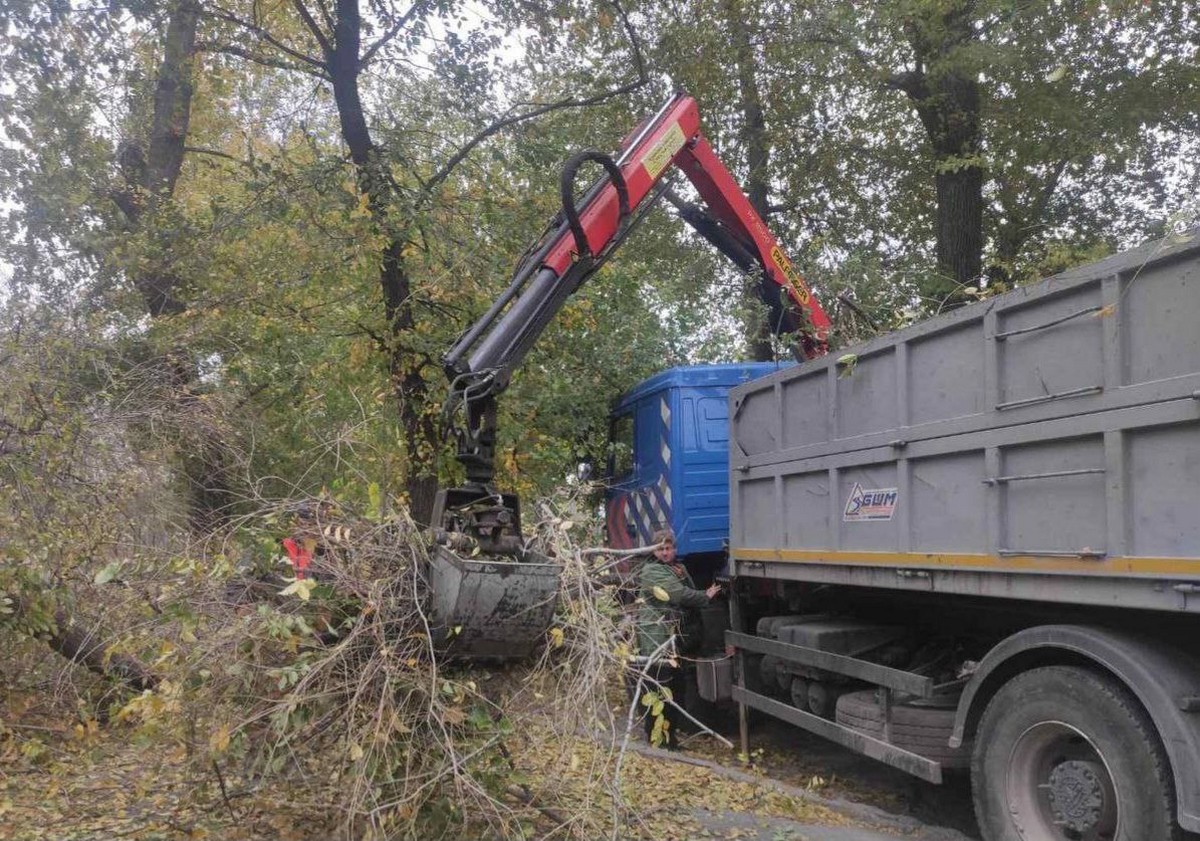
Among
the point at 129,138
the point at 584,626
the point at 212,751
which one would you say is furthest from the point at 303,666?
the point at 129,138

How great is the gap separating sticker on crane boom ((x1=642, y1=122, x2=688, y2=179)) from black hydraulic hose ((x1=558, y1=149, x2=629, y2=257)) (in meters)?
0.41

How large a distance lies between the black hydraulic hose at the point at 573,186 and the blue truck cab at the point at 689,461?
1.97m

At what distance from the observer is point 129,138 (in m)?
11.7

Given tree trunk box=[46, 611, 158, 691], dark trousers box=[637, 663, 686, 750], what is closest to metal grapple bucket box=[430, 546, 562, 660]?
tree trunk box=[46, 611, 158, 691]

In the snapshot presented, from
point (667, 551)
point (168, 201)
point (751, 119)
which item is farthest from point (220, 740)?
point (751, 119)

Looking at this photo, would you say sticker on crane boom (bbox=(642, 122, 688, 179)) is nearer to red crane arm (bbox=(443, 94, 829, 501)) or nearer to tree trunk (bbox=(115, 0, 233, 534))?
red crane arm (bbox=(443, 94, 829, 501))

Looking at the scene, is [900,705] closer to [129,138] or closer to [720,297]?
[720,297]

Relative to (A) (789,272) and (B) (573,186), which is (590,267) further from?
(A) (789,272)

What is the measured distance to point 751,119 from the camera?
1402cm

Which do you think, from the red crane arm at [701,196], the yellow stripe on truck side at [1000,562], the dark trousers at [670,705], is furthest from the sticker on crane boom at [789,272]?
the dark trousers at [670,705]

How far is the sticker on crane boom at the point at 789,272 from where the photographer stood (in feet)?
26.1

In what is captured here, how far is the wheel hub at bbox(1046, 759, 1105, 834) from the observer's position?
3.95 m

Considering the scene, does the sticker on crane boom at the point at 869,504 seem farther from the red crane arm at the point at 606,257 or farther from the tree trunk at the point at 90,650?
the tree trunk at the point at 90,650

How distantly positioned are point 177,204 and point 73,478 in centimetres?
434
